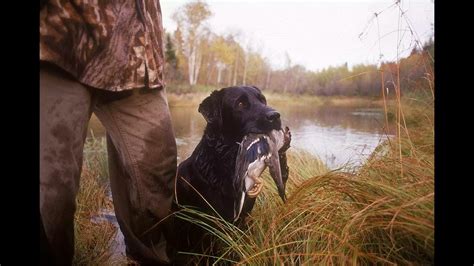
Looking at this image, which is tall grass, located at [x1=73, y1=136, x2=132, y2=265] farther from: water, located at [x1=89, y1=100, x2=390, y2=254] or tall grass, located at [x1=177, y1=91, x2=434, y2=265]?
tall grass, located at [x1=177, y1=91, x2=434, y2=265]

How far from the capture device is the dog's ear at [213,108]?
67.9 inches

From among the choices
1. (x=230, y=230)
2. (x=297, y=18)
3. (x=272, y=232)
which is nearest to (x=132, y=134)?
(x=230, y=230)

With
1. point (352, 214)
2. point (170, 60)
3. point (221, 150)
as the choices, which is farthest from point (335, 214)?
point (170, 60)

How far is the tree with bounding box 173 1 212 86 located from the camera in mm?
1768

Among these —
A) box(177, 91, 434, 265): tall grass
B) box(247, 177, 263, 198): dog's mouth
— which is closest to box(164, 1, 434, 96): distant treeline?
box(177, 91, 434, 265): tall grass

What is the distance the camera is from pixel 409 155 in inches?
62.4

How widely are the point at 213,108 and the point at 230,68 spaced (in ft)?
0.65

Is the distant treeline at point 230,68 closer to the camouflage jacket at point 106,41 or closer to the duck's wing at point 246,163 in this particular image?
the camouflage jacket at point 106,41

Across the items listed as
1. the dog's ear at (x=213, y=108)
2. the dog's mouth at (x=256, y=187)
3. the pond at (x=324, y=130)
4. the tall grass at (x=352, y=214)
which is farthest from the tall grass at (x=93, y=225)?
the dog's mouth at (x=256, y=187)

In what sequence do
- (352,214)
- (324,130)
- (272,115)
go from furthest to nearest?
(324,130)
(272,115)
(352,214)

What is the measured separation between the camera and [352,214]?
150 centimetres

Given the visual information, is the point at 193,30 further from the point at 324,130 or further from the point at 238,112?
the point at 324,130
